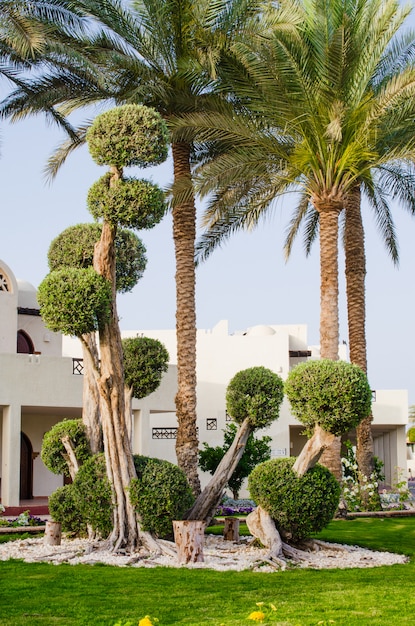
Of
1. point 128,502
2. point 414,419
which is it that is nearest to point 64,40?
point 128,502

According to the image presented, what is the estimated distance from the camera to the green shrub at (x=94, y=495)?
12812 mm

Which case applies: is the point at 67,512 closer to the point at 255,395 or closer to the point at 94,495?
the point at 94,495

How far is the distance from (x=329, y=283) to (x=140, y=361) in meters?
5.24

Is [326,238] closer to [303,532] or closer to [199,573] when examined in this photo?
[303,532]

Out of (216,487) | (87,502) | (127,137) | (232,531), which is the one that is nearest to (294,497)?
(216,487)

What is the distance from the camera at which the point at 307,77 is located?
645 inches

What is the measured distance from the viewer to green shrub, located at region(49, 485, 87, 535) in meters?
13.5

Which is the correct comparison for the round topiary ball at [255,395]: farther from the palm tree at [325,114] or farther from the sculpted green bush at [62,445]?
the palm tree at [325,114]

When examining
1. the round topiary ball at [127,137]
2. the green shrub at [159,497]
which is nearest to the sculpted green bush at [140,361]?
the green shrub at [159,497]

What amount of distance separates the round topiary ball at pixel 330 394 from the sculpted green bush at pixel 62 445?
3.70 metres

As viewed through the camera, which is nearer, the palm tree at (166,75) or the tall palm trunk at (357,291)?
the palm tree at (166,75)

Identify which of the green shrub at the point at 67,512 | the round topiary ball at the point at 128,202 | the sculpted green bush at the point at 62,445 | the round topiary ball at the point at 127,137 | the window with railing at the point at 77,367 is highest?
the round topiary ball at the point at 127,137

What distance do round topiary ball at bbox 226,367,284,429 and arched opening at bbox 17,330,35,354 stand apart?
49.1 feet

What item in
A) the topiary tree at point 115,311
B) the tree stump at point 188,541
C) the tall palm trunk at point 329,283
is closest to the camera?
the tree stump at point 188,541
